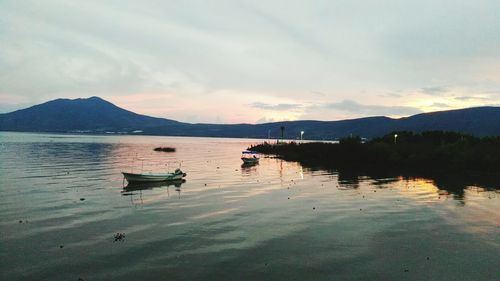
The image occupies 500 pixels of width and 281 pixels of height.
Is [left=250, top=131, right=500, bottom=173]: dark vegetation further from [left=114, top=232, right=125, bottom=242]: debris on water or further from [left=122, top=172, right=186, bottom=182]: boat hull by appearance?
[left=114, top=232, right=125, bottom=242]: debris on water

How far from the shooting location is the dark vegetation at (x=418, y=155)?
234ft

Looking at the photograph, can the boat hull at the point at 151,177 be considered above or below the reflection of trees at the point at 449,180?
above

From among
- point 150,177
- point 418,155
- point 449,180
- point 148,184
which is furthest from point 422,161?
point 148,184

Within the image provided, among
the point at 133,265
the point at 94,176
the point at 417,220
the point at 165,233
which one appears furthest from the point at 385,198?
the point at 94,176

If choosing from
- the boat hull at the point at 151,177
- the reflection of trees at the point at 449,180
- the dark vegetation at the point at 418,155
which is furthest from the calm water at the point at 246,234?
the dark vegetation at the point at 418,155

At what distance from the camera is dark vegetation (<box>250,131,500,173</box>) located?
71.4m

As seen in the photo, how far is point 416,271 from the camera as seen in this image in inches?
730

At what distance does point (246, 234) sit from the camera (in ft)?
81.6

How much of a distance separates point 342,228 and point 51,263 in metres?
18.0

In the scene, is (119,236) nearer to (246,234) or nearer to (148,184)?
(246,234)

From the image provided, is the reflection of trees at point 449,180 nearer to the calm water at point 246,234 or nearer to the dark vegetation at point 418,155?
the calm water at point 246,234

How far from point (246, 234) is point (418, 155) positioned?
67.6 m

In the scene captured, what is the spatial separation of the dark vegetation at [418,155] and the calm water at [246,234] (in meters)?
28.6

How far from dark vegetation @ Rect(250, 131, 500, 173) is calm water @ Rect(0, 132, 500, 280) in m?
28.6
